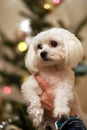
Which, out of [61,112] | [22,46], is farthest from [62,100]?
[22,46]

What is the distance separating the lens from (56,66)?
1332mm

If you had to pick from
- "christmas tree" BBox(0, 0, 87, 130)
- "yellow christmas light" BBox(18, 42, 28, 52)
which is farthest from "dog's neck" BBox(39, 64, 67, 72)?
"yellow christmas light" BBox(18, 42, 28, 52)

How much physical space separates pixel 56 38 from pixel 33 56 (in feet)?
0.43

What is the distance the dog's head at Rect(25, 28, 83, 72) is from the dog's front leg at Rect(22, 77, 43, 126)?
0.35ft

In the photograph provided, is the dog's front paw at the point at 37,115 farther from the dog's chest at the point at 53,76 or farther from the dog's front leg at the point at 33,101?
the dog's chest at the point at 53,76

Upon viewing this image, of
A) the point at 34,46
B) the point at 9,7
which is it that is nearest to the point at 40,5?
the point at 34,46

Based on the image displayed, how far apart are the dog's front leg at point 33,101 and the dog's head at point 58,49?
11 centimetres

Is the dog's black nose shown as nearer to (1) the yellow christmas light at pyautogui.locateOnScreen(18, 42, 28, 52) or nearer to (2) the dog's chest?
(2) the dog's chest

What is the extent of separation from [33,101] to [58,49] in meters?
0.24

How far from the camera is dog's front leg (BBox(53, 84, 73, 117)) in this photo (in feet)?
4.04

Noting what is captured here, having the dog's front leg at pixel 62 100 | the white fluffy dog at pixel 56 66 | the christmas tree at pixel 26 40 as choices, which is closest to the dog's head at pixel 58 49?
the white fluffy dog at pixel 56 66

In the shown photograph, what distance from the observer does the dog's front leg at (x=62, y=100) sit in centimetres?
123

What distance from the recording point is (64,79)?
1296 mm

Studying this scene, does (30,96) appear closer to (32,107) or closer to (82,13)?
(32,107)
